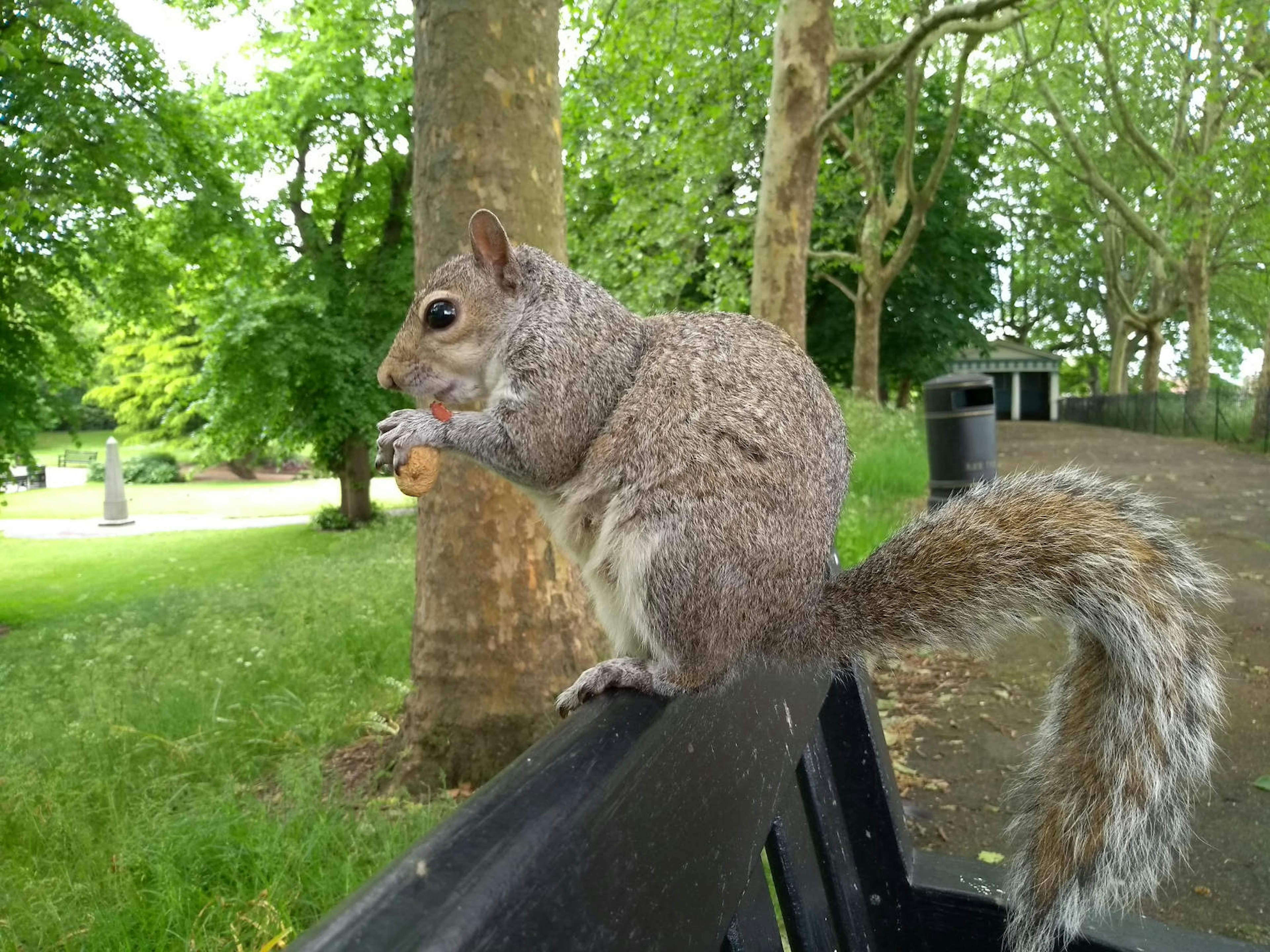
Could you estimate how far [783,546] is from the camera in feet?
4.58

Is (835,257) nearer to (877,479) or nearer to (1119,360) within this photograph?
(877,479)

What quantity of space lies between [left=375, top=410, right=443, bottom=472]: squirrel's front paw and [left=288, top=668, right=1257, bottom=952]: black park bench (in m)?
0.47

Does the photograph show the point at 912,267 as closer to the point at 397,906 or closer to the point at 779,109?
the point at 779,109

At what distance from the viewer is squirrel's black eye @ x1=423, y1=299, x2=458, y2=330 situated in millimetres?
1569

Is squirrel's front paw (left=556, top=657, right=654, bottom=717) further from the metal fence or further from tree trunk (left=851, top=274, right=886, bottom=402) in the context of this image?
the metal fence

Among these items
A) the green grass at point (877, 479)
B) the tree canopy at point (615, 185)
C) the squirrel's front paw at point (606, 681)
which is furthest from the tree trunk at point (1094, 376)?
the squirrel's front paw at point (606, 681)

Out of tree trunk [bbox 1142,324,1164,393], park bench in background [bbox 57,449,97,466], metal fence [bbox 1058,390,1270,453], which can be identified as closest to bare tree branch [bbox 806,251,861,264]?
metal fence [bbox 1058,390,1270,453]

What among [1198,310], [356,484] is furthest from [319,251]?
[1198,310]

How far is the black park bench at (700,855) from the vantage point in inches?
20.4

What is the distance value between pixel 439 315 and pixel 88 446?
1128cm

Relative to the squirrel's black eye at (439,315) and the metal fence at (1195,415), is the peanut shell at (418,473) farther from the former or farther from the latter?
the metal fence at (1195,415)

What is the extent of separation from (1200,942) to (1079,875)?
217mm

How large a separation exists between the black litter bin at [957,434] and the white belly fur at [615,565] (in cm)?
521

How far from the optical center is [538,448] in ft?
4.92
